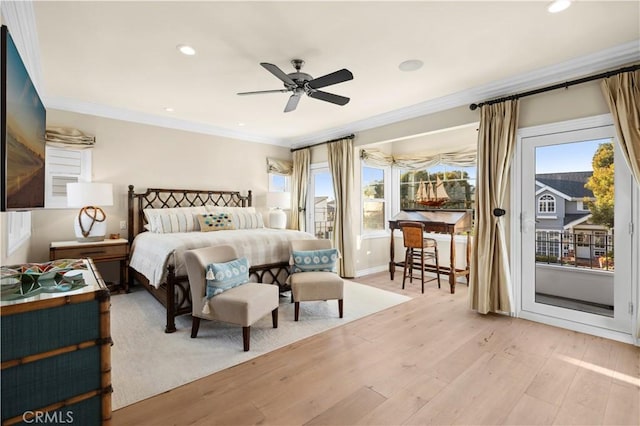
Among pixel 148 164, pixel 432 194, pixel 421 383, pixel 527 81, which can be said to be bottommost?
pixel 421 383

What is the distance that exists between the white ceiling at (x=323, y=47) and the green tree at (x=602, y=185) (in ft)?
Result: 2.71

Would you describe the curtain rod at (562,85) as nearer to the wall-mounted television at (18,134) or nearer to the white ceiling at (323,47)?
the white ceiling at (323,47)

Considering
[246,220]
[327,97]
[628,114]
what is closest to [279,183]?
[246,220]

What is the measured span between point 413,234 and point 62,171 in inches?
201

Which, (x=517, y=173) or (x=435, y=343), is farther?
(x=517, y=173)

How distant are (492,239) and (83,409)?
3.80m

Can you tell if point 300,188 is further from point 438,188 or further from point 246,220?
point 438,188

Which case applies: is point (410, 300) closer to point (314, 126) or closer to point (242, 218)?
point (242, 218)

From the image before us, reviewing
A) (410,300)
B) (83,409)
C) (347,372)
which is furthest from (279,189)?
(83,409)

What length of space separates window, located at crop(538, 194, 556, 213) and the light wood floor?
124 centimetres

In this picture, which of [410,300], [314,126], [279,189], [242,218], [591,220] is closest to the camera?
[591,220]

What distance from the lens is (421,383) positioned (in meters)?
2.20

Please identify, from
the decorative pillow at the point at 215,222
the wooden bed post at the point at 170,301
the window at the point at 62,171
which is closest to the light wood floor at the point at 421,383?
the wooden bed post at the point at 170,301

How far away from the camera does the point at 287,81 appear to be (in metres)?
2.76
